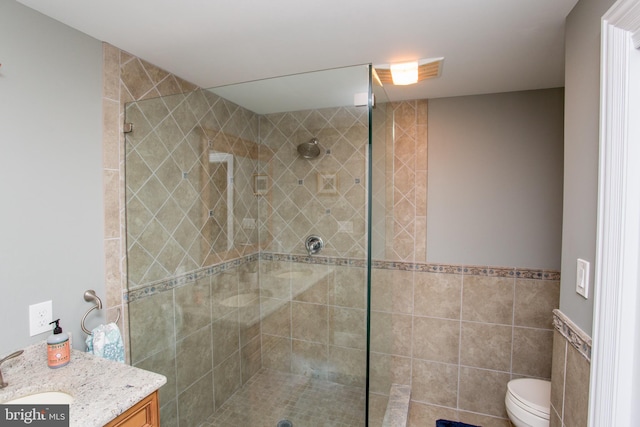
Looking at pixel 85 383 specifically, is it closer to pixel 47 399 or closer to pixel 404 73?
pixel 47 399

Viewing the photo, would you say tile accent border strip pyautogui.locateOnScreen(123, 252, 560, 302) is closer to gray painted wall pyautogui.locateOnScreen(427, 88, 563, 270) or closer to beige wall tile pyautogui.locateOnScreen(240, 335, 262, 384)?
gray painted wall pyautogui.locateOnScreen(427, 88, 563, 270)

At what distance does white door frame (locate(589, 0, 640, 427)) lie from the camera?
3.15 feet

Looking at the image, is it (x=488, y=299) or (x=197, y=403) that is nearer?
(x=197, y=403)

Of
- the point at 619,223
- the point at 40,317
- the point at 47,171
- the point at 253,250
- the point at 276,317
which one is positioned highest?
the point at 47,171

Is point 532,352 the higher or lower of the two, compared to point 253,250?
lower

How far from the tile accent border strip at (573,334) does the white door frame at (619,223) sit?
0.10 m

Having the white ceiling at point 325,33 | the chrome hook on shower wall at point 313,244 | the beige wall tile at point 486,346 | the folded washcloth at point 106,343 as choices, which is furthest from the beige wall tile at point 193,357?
the beige wall tile at point 486,346

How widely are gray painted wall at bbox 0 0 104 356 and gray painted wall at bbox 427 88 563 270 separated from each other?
88.1 inches

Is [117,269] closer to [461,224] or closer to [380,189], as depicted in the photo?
[380,189]

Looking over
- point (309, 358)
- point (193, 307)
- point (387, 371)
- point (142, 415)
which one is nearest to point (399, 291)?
point (387, 371)

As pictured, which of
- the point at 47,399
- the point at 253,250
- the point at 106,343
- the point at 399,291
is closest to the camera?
the point at 47,399

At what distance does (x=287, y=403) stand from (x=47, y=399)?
143 centimetres

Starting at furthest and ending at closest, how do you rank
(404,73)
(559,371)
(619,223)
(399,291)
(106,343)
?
(399,291), (404,73), (106,343), (559,371), (619,223)

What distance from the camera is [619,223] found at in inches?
38.7
